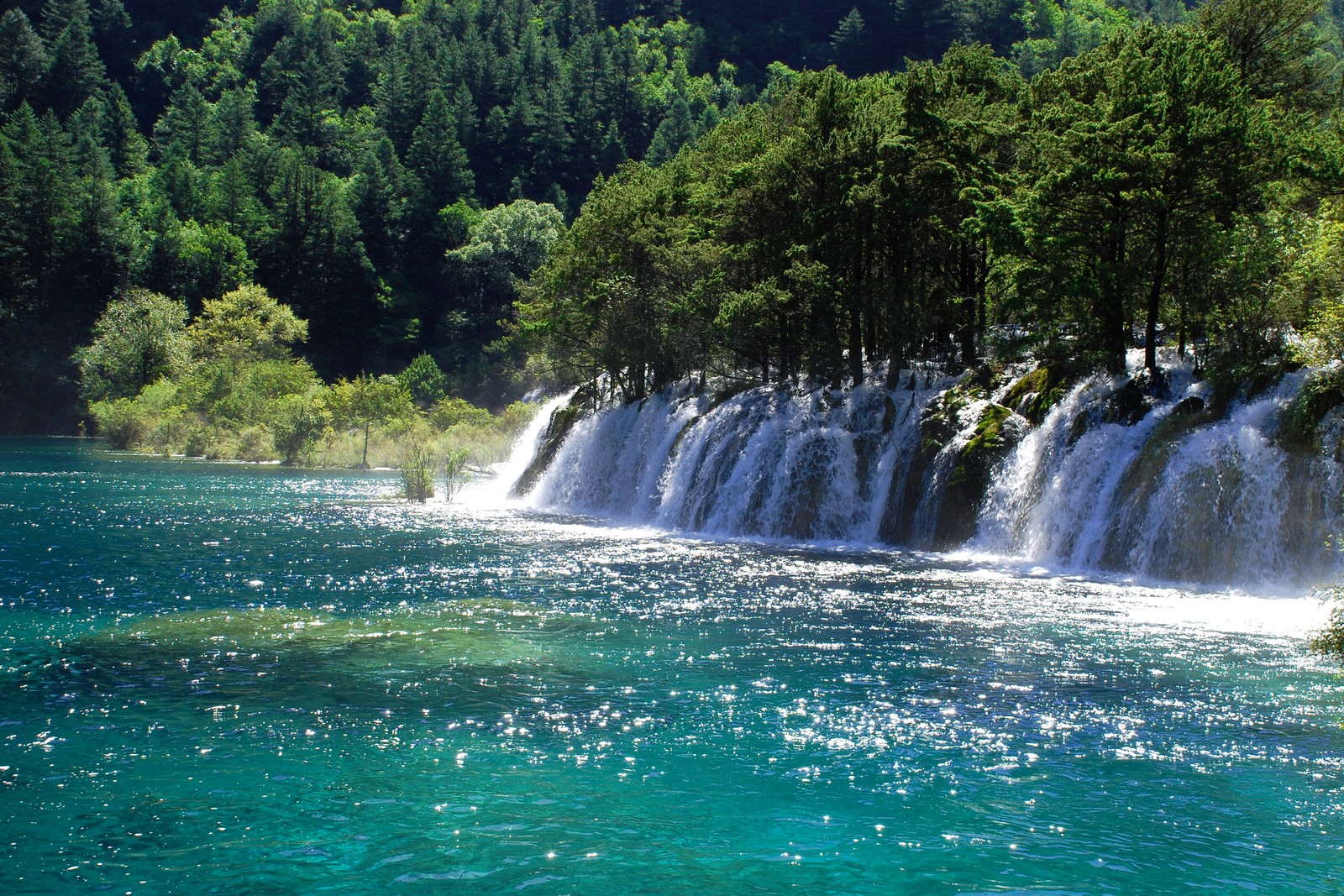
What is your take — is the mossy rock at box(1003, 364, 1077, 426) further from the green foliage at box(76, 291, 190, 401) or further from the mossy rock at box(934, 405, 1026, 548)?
the green foliage at box(76, 291, 190, 401)

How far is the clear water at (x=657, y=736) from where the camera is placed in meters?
11.0

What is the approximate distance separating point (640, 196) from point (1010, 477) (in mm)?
28812

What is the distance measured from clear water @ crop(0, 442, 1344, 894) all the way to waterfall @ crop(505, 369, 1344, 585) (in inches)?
100

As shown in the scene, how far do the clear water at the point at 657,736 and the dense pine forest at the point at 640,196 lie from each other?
12386 mm

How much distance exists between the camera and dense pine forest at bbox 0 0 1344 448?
107 feet

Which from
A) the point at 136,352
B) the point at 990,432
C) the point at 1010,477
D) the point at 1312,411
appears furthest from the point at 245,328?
the point at 1312,411

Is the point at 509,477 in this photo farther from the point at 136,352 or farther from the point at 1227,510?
the point at 136,352

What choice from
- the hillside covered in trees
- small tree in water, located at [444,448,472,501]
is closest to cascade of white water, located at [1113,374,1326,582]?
the hillside covered in trees

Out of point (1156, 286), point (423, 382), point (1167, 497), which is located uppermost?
point (1156, 286)

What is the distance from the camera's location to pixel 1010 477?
32.8 metres

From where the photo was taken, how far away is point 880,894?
10438mm

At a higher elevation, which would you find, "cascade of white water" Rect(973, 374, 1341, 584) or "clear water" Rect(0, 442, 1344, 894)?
"cascade of white water" Rect(973, 374, 1341, 584)

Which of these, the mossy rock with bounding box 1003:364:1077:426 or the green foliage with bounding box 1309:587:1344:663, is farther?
the mossy rock with bounding box 1003:364:1077:426

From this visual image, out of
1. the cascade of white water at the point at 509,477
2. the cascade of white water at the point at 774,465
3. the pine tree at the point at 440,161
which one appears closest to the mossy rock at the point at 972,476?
the cascade of white water at the point at 774,465
